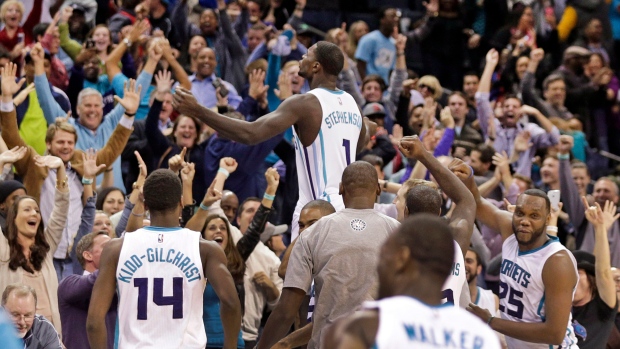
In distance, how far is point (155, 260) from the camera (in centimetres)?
596

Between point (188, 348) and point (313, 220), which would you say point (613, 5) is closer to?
point (313, 220)

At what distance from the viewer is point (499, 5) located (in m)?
17.5

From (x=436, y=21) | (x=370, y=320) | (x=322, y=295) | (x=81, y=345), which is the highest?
(x=436, y=21)

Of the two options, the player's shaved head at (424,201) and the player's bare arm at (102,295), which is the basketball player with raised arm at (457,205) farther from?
the player's bare arm at (102,295)

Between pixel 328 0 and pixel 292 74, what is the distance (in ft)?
20.0

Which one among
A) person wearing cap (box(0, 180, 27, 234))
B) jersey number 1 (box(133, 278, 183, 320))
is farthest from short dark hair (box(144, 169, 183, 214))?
person wearing cap (box(0, 180, 27, 234))

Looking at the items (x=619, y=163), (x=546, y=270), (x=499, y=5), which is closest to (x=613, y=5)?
(x=499, y=5)

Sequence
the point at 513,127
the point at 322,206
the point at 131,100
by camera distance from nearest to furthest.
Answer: the point at 322,206, the point at 131,100, the point at 513,127

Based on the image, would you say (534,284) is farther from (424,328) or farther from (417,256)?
(424,328)

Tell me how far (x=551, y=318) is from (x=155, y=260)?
2690 mm

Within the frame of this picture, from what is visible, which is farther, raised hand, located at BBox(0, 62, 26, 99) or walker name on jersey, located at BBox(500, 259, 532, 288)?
raised hand, located at BBox(0, 62, 26, 99)

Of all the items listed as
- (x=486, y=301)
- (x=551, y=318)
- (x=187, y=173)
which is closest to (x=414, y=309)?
(x=551, y=318)

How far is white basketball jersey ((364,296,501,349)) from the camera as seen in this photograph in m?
3.67

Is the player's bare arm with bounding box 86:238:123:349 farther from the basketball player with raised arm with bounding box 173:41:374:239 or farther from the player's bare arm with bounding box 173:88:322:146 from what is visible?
the basketball player with raised arm with bounding box 173:41:374:239
